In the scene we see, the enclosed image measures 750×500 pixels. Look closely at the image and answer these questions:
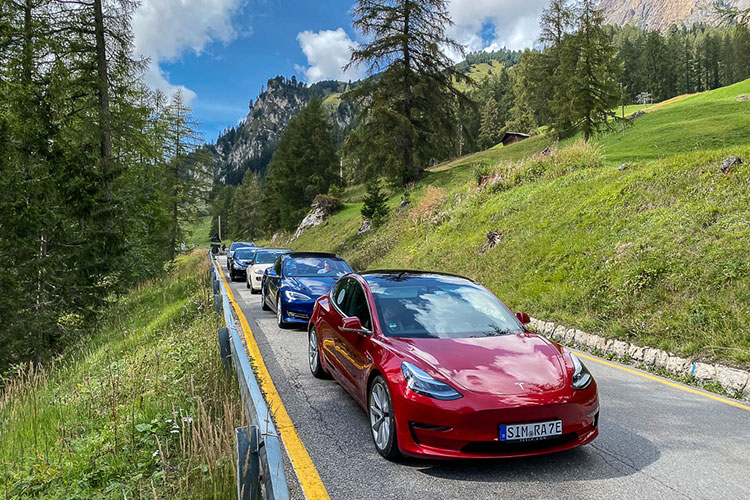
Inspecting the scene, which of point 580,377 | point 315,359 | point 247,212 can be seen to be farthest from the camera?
point 247,212

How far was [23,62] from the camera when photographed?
13789 mm

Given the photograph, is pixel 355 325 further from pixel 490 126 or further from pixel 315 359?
pixel 490 126

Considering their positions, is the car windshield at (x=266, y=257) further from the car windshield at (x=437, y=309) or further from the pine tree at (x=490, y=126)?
the pine tree at (x=490, y=126)

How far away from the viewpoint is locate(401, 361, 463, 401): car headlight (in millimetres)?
3611

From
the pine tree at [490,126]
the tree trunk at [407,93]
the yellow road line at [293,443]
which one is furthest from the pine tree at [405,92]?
the pine tree at [490,126]

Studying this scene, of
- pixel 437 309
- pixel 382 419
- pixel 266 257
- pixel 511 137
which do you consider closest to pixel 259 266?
pixel 266 257

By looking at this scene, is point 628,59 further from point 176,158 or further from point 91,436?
point 91,436

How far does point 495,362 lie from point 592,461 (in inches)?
42.6

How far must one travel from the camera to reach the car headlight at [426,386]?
361cm

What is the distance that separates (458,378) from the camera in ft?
12.2

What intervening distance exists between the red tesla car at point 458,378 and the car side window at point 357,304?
0.02m

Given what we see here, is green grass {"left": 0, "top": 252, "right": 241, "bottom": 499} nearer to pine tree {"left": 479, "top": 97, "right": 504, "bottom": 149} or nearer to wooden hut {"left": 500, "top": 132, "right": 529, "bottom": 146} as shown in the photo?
wooden hut {"left": 500, "top": 132, "right": 529, "bottom": 146}

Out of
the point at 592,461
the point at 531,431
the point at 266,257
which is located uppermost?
the point at 266,257

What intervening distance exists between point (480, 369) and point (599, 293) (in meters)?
6.93
